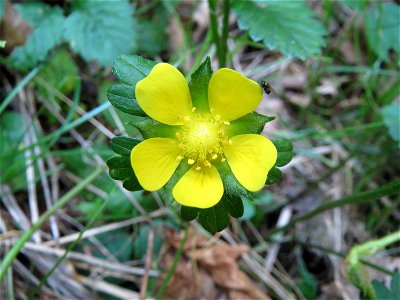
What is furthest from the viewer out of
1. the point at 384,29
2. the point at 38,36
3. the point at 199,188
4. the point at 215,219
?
the point at 384,29

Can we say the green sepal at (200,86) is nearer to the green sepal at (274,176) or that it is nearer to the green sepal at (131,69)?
the green sepal at (131,69)

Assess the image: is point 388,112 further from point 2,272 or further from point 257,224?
point 2,272

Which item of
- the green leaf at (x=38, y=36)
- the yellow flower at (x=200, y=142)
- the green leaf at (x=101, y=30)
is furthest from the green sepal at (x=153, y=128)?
the green leaf at (x=38, y=36)

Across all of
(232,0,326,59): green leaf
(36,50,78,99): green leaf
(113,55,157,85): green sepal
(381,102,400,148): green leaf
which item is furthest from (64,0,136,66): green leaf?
(381,102,400,148): green leaf

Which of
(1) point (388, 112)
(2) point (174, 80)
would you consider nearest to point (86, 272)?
(2) point (174, 80)

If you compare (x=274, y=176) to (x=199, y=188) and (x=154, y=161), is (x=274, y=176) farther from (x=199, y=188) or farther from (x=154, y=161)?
(x=154, y=161)

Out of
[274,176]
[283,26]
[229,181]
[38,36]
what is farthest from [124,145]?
[38,36]
